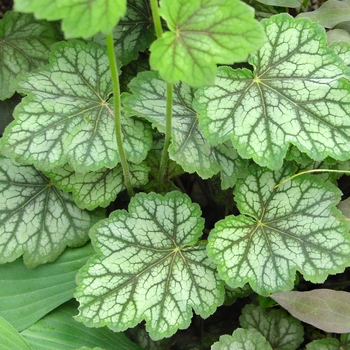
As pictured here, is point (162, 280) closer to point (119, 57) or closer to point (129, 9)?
point (119, 57)

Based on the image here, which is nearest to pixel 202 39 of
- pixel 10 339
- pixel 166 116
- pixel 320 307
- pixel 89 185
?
pixel 166 116

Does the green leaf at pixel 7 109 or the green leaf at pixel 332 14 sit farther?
the green leaf at pixel 7 109

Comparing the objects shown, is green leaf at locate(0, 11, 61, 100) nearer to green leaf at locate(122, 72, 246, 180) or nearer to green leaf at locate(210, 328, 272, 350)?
green leaf at locate(122, 72, 246, 180)

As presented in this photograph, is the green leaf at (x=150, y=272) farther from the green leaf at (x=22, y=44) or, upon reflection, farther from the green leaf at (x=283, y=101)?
the green leaf at (x=22, y=44)

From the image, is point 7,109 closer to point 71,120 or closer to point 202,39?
point 71,120

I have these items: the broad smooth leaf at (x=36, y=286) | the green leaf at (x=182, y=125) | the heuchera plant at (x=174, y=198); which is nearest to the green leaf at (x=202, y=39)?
the heuchera plant at (x=174, y=198)

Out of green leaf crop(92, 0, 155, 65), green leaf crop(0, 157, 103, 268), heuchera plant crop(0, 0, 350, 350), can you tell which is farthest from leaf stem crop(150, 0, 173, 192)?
green leaf crop(92, 0, 155, 65)
